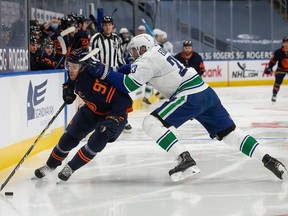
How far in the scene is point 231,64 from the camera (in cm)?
1969

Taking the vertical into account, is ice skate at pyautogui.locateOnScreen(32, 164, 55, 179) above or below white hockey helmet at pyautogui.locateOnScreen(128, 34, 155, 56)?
below

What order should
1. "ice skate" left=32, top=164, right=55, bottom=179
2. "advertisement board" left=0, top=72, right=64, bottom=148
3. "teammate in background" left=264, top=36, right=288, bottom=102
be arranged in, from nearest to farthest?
1. "ice skate" left=32, top=164, right=55, bottom=179
2. "advertisement board" left=0, top=72, right=64, bottom=148
3. "teammate in background" left=264, top=36, right=288, bottom=102

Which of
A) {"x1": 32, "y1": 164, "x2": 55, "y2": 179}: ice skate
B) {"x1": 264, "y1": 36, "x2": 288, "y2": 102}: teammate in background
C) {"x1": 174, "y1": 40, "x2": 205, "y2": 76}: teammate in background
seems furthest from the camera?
{"x1": 264, "y1": 36, "x2": 288, "y2": 102}: teammate in background

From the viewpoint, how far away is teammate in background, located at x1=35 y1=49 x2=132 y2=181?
5.04 meters

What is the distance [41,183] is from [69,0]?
461 centimetres

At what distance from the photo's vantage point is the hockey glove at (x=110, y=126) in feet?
16.3

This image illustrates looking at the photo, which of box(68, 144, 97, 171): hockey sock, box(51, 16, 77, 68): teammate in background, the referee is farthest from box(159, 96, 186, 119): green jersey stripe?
the referee

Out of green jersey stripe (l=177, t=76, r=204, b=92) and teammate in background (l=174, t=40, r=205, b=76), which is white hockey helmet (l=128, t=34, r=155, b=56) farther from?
teammate in background (l=174, t=40, r=205, b=76)

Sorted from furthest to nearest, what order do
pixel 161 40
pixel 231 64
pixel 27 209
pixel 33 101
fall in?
pixel 231 64 < pixel 161 40 < pixel 33 101 < pixel 27 209

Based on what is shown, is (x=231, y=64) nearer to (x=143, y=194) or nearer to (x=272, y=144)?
(x=272, y=144)

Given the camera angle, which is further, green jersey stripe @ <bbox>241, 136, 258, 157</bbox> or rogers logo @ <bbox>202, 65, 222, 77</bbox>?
rogers logo @ <bbox>202, 65, 222, 77</bbox>

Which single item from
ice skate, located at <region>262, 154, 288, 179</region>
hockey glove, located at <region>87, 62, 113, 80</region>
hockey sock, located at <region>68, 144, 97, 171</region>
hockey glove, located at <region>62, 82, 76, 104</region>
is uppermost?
hockey glove, located at <region>87, 62, 113, 80</region>

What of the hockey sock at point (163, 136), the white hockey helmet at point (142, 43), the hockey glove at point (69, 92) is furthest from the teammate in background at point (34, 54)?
the hockey sock at point (163, 136)

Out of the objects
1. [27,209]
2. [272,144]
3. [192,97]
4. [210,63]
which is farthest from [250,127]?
[210,63]
